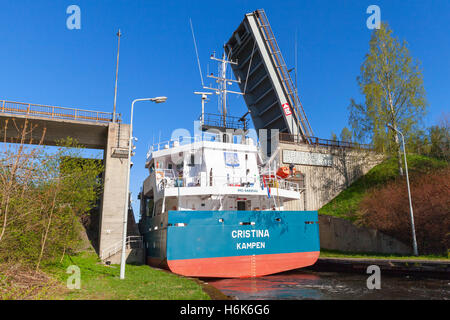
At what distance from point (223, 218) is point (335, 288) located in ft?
17.4

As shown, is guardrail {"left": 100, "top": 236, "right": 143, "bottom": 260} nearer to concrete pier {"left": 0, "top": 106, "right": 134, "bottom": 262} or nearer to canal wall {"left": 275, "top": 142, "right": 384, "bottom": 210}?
concrete pier {"left": 0, "top": 106, "right": 134, "bottom": 262}

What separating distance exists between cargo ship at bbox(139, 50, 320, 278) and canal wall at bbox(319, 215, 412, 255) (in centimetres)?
618

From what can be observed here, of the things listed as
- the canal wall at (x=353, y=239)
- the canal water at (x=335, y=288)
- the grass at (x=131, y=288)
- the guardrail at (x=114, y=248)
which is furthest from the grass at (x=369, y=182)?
the grass at (x=131, y=288)

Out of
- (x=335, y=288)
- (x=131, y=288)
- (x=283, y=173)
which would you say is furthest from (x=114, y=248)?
(x=335, y=288)

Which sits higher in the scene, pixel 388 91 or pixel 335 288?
pixel 388 91

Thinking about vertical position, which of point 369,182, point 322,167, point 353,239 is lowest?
point 353,239

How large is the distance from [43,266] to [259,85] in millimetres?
23898

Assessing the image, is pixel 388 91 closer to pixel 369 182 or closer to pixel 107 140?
pixel 369 182

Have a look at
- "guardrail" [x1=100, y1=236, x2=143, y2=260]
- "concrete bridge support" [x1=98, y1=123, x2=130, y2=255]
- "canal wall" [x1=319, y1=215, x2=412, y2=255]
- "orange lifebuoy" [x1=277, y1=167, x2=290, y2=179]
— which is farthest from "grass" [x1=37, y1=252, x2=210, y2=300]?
"canal wall" [x1=319, y1=215, x2=412, y2=255]

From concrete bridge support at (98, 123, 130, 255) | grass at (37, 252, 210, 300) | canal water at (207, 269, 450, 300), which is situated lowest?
canal water at (207, 269, 450, 300)

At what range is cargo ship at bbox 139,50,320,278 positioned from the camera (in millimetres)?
13648

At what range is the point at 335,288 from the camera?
11945mm
